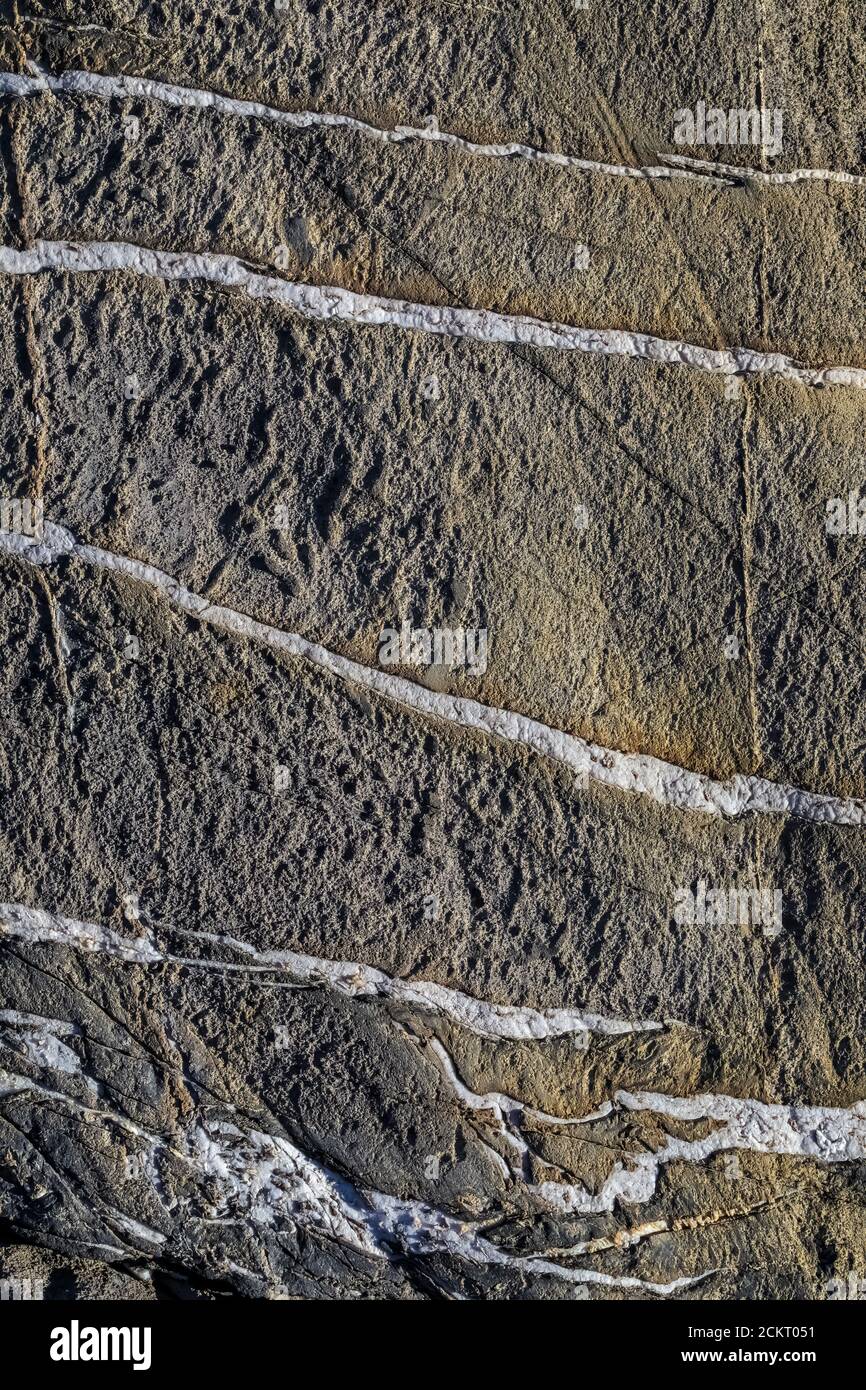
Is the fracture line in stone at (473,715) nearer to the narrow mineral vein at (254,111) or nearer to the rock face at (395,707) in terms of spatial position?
the rock face at (395,707)

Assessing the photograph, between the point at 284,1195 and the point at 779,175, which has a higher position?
the point at 779,175

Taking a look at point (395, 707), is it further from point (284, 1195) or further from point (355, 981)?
point (284, 1195)

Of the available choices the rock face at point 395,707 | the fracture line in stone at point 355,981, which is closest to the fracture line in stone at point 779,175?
the rock face at point 395,707

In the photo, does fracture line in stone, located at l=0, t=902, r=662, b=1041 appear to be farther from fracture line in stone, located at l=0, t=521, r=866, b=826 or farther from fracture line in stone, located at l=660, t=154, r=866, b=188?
fracture line in stone, located at l=660, t=154, r=866, b=188

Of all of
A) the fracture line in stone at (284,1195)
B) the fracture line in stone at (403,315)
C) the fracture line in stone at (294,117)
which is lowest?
the fracture line in stone at (284,1195)

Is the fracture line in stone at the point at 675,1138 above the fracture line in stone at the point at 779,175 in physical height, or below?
below

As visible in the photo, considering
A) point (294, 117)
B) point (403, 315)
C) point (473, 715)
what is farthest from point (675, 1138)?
point (294, 117)
